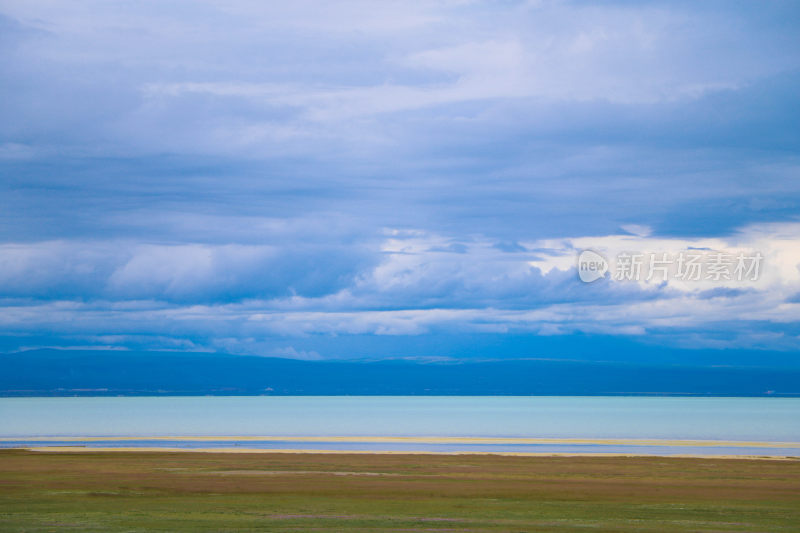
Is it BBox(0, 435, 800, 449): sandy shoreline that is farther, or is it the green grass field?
BBox(0, 435, 800, 449): sandy shoreline

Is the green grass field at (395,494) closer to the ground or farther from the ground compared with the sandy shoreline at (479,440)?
closer to the ground

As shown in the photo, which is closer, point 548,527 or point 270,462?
point 548,527

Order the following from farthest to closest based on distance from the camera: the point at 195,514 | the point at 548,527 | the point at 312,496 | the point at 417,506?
the point at 312,496 < the point at 417,506 < the point at 195,514 < the point at 548,527

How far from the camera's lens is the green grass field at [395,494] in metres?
29.1

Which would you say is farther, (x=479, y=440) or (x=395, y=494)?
(x=479, y=440)

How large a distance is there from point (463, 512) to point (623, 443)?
54.4m

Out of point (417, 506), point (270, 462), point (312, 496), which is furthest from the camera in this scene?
point (270, 462)

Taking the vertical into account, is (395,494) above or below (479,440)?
below

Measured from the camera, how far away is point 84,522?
28.8 metres

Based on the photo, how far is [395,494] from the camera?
3788 cm

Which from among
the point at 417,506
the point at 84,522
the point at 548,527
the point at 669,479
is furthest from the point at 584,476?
the point at 84,522

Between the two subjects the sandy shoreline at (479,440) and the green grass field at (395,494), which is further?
the sandy shoreline at (479,440)

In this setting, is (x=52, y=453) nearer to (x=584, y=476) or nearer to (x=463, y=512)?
(x=584, y=476)

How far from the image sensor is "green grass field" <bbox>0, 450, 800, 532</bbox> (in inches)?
1147
